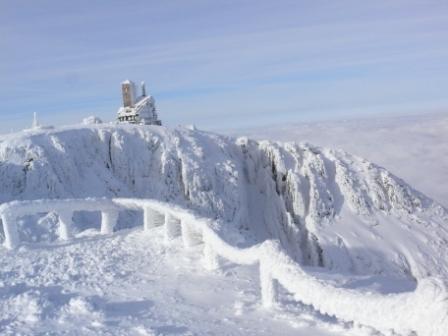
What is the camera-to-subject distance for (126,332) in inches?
416

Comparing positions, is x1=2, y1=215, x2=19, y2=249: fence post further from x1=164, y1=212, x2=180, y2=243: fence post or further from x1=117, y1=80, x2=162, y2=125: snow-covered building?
x1=117, y1=80, x2=162, y2=125: snow-covered building

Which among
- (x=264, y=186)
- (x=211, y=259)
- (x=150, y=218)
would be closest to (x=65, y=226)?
(x=150, y=218)

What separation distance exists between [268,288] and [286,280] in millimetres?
1168

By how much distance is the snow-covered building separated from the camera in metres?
67.2

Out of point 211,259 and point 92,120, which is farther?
point 92,120

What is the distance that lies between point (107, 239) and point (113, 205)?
9.65 ft

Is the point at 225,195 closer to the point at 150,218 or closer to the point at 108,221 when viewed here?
the point at 108,221

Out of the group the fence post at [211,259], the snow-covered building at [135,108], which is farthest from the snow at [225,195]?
the snow-covered building at [135,108]

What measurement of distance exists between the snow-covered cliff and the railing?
2827cm

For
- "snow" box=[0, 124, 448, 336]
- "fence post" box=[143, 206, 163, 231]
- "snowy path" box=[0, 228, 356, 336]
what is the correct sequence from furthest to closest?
"snow" box=[0, 124, 448, 336]
"fence post" box=[143, 206, 163, 231]
"snowy path" box=[0, 228, 356, 336]

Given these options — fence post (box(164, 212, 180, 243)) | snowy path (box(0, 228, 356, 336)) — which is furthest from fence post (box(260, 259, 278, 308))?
fence post (box(164, 212, 180, 243))

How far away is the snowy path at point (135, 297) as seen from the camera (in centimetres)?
1087

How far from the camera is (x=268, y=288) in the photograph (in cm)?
1205

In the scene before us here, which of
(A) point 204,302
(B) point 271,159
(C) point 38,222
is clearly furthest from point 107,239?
(B) point 271,159
